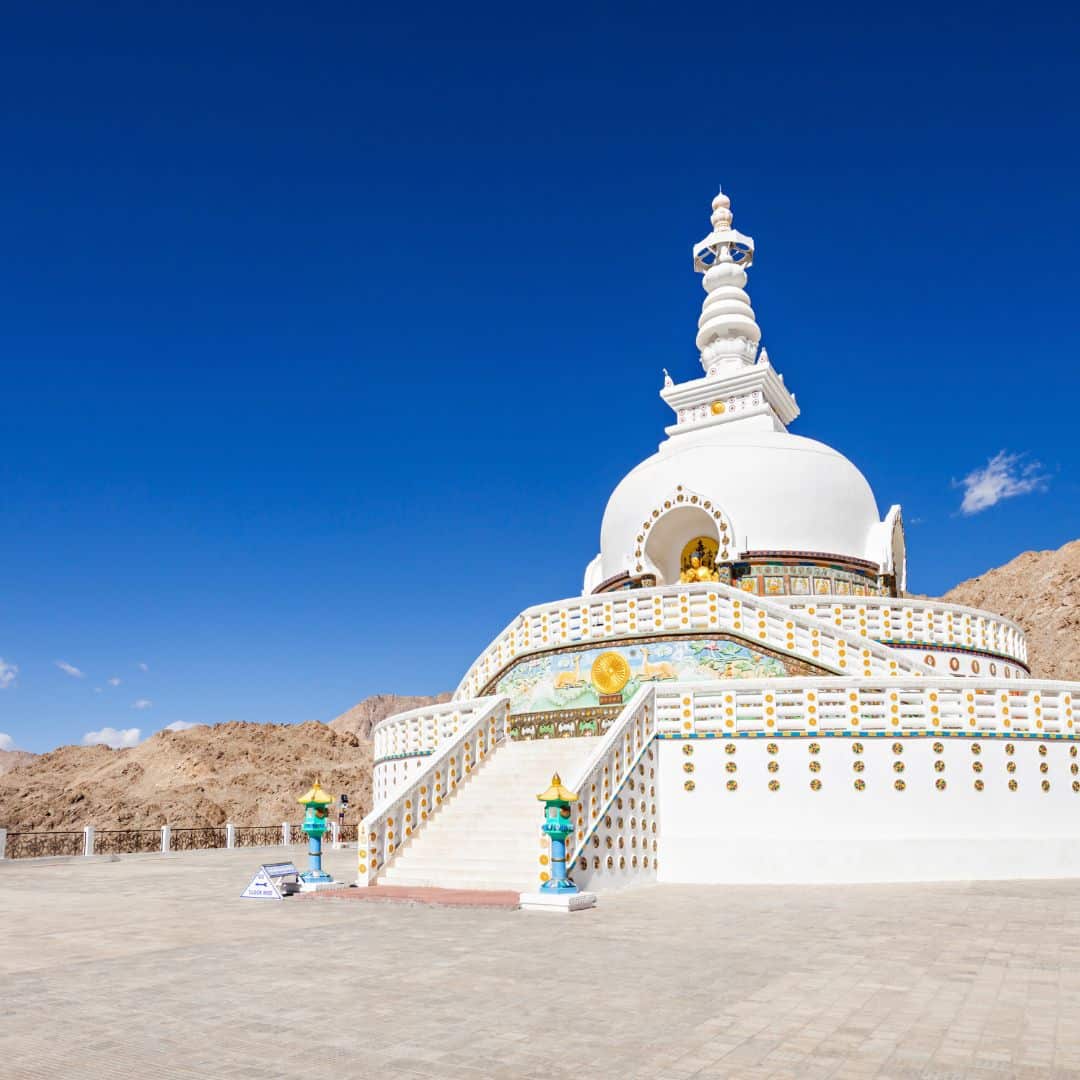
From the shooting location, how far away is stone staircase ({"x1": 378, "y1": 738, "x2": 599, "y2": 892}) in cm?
1572

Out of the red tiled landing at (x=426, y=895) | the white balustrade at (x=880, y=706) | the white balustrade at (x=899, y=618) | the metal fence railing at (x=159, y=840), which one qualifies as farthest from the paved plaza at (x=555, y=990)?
the metal fence railing at (x=159, y=840)

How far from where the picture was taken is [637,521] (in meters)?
29.4

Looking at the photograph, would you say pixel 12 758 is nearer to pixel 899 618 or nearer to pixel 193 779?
pixel 193 779

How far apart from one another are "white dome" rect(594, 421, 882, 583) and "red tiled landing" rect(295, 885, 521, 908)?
13458 millimetres

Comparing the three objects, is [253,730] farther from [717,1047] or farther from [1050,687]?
[717,1047]

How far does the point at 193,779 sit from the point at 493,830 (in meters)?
51.6

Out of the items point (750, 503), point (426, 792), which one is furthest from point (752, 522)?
point (426, 792)

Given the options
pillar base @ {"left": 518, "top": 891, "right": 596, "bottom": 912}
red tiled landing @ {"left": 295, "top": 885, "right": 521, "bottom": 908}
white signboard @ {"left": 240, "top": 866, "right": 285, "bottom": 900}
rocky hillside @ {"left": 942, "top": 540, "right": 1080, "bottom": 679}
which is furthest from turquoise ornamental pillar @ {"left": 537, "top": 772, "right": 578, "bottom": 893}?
rocky hillside @ {"left": 942, "top": 540, "right": 1080, "bottom": 679}

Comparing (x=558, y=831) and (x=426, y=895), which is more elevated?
(x=558, y=831)

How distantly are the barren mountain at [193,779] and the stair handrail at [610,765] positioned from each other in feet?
112

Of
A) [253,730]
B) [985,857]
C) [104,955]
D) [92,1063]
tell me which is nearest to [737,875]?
[985,857]

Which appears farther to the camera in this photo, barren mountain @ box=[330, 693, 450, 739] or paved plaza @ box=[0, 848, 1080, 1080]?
barren mountain @ box=[330, 693, 450, 739]

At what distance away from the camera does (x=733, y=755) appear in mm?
17438

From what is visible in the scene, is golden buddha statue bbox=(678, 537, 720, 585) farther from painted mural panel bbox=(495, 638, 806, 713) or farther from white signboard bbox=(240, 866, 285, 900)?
white signboard bbox=(240, 866, 285, 900)
